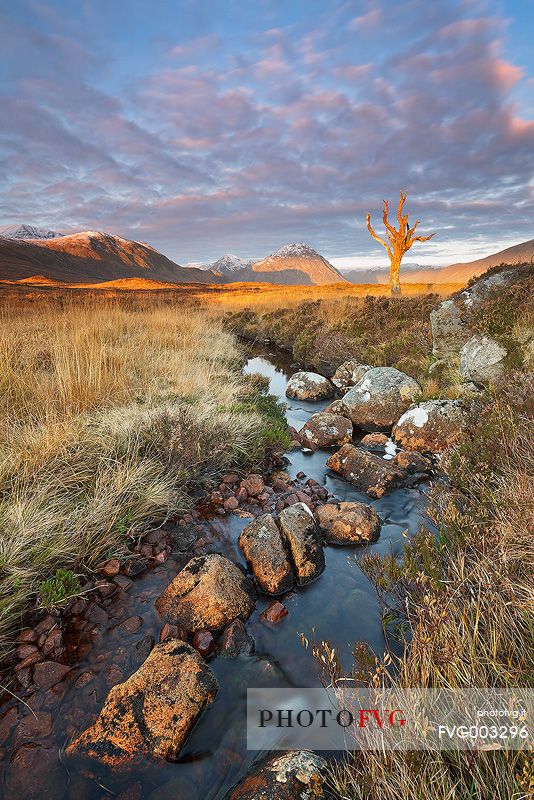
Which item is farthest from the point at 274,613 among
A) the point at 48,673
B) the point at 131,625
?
the point at 48,673

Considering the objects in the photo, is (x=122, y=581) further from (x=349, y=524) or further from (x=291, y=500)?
(x=349, y=524)

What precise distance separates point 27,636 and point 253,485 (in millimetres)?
2782

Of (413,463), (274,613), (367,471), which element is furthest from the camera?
(413,463)

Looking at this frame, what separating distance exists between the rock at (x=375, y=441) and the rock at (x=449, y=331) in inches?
134

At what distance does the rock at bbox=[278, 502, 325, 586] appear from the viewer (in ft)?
11.5

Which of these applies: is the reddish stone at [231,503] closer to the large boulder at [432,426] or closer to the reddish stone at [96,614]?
the reddish stone at [96,614]

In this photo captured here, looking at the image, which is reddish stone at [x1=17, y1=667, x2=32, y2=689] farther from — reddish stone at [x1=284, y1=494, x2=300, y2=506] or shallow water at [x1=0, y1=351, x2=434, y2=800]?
reddish stone at [x1=284, y1=494, x2=300, y2=506]

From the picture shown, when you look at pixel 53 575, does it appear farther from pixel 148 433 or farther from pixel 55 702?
pixel 148 433

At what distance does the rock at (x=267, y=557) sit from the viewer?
334 cm

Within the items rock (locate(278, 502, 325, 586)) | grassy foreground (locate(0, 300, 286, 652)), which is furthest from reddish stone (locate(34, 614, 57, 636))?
rock (locate(278, 502, 325, 586))

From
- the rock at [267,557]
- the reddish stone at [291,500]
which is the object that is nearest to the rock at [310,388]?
the reddish stone at [291,500]

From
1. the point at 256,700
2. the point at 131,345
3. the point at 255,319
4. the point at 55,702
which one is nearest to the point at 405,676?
the point at 256,700

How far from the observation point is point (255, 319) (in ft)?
69.6

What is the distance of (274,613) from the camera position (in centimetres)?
305
